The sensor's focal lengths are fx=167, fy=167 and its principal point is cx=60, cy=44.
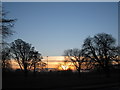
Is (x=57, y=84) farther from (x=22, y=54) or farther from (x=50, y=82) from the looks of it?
(x=22, y=54)

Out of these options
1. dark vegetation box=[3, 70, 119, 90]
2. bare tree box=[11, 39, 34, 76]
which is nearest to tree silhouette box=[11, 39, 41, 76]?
bare tree box=[11, 39, 34, 76]

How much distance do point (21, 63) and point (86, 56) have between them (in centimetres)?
1753

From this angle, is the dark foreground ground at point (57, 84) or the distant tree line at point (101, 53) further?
the distant tree line at point (101, 53)

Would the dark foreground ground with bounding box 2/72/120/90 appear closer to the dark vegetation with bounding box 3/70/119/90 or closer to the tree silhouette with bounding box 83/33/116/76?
the dark vegetation with bounding box 3/70/119/90

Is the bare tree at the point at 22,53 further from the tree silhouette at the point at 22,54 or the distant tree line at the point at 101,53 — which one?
the distant tree line at the point at 101,53

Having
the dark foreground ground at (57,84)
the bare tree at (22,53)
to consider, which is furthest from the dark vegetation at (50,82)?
the bare tree at (22,53)

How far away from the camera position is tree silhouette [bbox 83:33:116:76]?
33.9 meters

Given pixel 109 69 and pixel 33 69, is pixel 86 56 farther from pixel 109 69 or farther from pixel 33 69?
pixel 33 69

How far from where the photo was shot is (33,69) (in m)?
47.5

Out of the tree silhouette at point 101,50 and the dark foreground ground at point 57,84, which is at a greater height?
the tree silhouette at point 101,50

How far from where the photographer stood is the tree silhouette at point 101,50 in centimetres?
3389

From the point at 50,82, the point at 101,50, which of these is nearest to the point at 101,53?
the point at 101,50

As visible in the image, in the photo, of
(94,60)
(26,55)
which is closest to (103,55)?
(94,60)

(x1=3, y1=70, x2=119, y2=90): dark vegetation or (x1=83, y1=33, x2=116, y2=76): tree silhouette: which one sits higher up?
(x1=83, y1=33, x2=116, y2=76): tree silhouette
